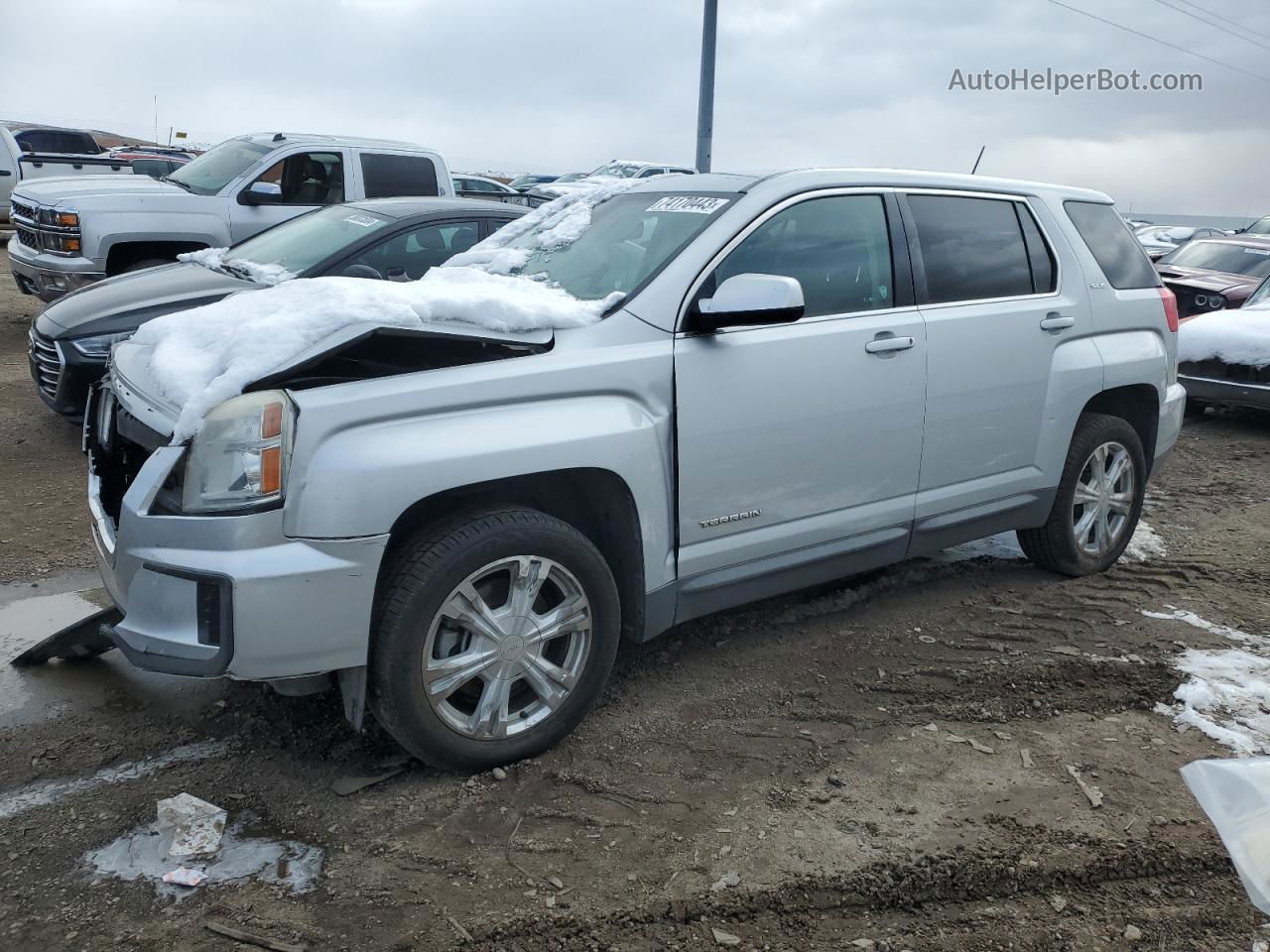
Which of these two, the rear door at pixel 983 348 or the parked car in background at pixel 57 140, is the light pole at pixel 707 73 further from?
the parked car in background at pixel 57 140

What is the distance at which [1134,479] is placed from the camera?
17.5 ft

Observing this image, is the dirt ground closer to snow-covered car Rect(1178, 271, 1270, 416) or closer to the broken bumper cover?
the broken bumper cover

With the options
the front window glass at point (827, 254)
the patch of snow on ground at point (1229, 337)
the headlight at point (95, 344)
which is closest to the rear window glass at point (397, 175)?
the headlight at point (95, 344)

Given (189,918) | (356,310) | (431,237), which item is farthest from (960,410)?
(431,237)

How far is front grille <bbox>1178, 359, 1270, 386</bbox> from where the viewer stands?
9136 mm

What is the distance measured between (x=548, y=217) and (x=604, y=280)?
3.22 ft

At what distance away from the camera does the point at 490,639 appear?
10.6 ft

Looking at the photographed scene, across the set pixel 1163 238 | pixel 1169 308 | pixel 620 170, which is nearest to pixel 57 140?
pixel 620 170

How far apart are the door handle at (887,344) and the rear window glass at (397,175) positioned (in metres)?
6.74

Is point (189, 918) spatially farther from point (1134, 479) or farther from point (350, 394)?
point (1134, 479)

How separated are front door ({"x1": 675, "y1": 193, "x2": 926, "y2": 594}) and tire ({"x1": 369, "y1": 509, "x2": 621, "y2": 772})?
0.45 m

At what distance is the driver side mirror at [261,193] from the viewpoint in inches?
352

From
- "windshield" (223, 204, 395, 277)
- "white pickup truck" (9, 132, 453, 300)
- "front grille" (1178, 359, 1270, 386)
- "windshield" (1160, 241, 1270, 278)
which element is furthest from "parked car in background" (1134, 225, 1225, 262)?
"windshield" (223, 204, 395, 277)

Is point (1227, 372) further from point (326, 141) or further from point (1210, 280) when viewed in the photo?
point (326, 141)
